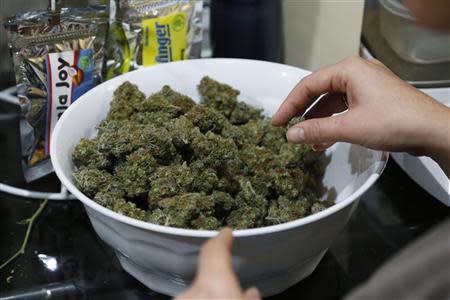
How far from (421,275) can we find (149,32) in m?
0.70

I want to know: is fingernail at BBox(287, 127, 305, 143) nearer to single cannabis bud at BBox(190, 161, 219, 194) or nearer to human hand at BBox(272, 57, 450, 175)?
human hand at BBox(272, 57, 450, 175)

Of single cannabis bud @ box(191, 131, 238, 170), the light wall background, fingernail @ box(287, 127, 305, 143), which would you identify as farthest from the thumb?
the light wall background

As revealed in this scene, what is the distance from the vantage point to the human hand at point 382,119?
2.19ft

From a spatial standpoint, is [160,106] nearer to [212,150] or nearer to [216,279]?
[212,150]

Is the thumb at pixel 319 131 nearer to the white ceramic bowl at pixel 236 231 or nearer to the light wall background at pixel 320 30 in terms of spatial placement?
the white ceramic bowl at pixel 236 231

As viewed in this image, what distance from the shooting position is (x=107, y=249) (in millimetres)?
859

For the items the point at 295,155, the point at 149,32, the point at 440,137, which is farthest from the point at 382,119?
the point at 149,32

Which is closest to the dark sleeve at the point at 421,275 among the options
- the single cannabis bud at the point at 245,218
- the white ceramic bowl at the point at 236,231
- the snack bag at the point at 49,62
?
the white ceramic bowl at the point at 236,231

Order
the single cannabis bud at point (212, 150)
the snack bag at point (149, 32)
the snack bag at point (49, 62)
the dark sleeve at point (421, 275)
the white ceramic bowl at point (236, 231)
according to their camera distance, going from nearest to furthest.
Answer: the dark sleeve at point (421, 275)
the white ceramic bowl at point (236, 231)
the single cannabis bud at point (212, 150)
the snack bag at point (49, 62)
the snack bag at point (149, 32)

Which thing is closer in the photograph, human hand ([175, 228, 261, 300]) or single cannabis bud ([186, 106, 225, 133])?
human hand ([175, 228, 261, 300])

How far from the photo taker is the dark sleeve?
41 cm

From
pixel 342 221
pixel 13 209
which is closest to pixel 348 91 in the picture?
pixel 342 221

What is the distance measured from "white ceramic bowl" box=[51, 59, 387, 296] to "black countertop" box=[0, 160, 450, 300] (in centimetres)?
3

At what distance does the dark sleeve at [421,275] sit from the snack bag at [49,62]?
2.10 ft
